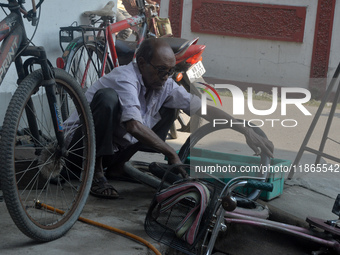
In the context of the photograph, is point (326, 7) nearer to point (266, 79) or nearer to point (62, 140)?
point (266, 79)

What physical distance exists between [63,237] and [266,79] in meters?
7.42

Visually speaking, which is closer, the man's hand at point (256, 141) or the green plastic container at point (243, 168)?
the man's hand at point (256, 141)

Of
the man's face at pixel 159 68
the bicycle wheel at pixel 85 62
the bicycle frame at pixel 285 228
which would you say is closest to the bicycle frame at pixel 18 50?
the man's face at pixel 159 68

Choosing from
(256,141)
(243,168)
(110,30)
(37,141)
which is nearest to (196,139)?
(243,168)

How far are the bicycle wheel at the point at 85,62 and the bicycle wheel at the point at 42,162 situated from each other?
101cm

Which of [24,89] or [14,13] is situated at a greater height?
[14,13]

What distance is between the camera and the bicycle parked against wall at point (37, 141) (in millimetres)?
2309

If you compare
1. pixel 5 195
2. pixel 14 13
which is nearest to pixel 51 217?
pixel 5 195

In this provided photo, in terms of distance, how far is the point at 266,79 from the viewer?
31.5 ft

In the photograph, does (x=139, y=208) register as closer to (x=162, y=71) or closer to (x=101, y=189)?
(x=101, y=189)

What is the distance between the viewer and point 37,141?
3098 millimetres

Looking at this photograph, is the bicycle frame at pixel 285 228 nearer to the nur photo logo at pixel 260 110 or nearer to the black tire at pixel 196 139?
the black tire at pixel 196 139

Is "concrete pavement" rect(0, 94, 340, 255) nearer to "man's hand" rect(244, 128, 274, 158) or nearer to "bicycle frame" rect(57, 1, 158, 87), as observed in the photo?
"man's hand" rect(244, 128, 274, 158)

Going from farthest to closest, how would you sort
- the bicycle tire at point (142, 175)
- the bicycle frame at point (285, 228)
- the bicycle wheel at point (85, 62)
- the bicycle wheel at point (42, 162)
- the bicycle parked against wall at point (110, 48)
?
the bicycle parked against wall at point (110, 48) < the bicycle wheel at point (85, 62) < the bicycle tire at point (142, 175) < the bicycle frame at point (285, 228) < the bicycle wheel at point (42, 162)
